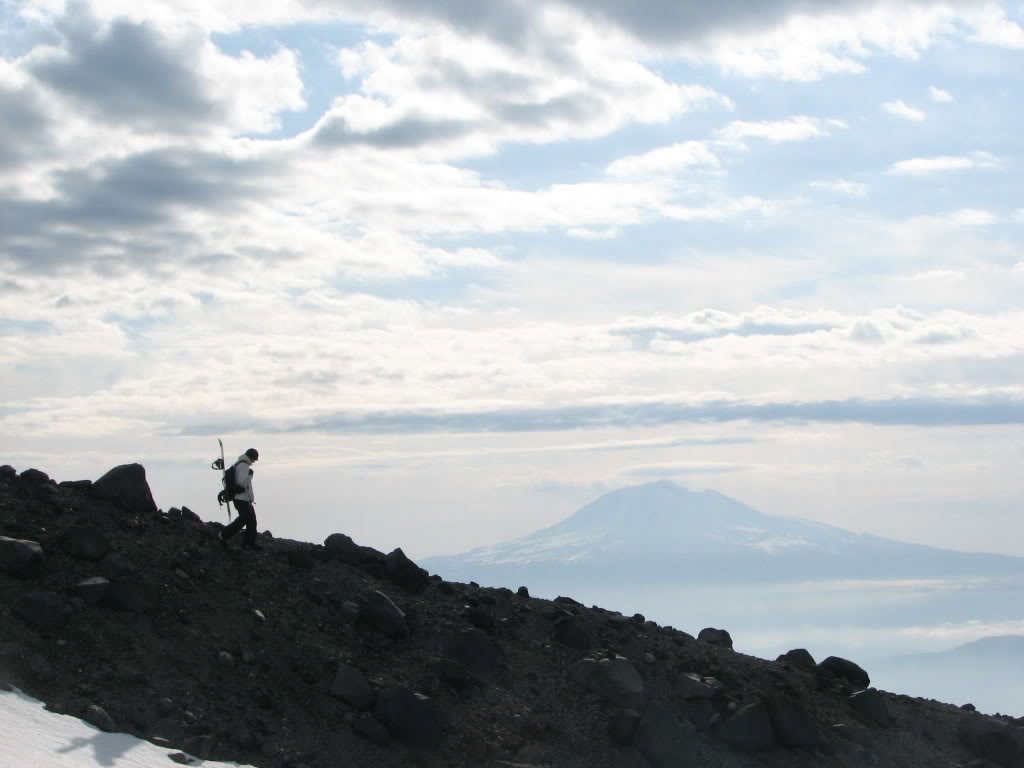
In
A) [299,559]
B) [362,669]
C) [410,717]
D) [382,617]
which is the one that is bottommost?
[410,717]

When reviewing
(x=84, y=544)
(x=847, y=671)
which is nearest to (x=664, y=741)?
(x=847, y=671)

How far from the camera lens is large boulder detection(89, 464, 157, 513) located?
2325cm

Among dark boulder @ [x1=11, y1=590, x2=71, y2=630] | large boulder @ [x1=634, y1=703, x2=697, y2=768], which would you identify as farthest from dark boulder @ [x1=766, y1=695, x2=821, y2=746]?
dark boulder @ [x1=11, y1=590, x2=71, y2=630]

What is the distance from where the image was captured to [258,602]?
A: 822 inches

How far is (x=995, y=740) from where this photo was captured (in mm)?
23031

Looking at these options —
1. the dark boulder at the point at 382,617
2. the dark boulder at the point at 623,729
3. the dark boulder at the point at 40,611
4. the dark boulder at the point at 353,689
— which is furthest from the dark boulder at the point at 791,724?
the dark boulder at the point at 40,611

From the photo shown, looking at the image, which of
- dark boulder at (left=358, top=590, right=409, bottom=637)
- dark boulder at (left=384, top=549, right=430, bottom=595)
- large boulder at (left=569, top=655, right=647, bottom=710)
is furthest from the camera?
dark boulder at (left=384, top=549, right=430, bottom=595)

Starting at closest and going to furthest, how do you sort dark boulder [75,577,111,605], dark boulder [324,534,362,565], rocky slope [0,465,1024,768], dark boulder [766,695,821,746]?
rocky slope [0,465,1024,768]
dark boulder [75,577,111,605]
dark boulder [766,695,821,746]
dark boulder [324,534,362,565]

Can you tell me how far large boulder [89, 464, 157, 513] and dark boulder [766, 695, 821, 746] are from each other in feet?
47.8

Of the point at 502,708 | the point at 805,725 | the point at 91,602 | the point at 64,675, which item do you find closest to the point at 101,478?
the point at 91,602

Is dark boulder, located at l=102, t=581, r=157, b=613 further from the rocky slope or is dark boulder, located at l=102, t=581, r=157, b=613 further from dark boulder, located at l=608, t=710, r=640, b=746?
dark boulder, located at l=608, t=710, r=640, b=746

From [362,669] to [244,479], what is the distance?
5154mm

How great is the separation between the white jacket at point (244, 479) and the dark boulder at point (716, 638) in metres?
12.3

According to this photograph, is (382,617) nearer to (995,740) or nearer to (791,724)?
(791,724)
